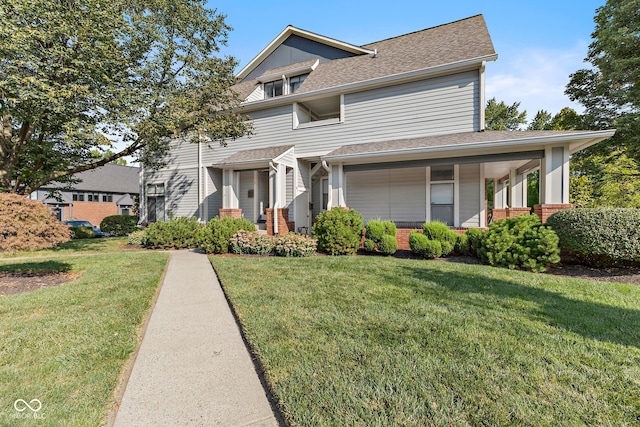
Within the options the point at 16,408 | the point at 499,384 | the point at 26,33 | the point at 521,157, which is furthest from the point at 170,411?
the point at 521,157

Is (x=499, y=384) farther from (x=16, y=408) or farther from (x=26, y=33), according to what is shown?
(x=26, y=33)

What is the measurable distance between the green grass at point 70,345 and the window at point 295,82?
10.9 m

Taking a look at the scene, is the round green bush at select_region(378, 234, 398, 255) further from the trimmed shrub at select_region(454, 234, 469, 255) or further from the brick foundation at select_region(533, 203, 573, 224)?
the brick foundation at select_region(533, 203, 573, 224)

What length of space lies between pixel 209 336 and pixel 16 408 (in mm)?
1564

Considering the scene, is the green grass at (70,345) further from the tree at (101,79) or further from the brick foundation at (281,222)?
the brick foundation at (281,222)

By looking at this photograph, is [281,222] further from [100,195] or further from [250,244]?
[100,195]

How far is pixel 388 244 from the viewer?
8.32 metres

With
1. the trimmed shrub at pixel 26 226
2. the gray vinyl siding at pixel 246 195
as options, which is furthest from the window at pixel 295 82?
the trimmed shrub at pixel 26 226

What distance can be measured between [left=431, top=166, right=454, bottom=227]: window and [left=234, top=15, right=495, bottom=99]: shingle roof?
359 centimetres

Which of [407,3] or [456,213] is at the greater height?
[407,3]

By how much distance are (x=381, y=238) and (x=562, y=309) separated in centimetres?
487

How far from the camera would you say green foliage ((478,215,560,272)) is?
6270mm

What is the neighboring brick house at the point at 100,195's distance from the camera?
29.0 m

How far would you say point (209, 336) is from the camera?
3.33 m
